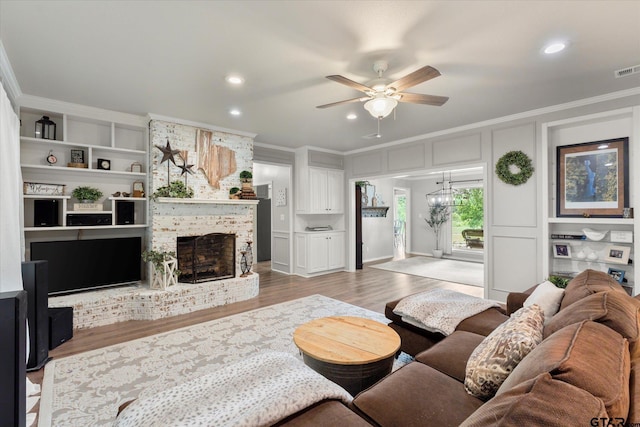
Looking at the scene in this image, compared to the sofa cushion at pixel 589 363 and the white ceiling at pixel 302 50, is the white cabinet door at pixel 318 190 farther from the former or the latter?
the sofa cushion at pixel 589 363

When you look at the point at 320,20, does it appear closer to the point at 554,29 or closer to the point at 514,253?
the point at 554,29

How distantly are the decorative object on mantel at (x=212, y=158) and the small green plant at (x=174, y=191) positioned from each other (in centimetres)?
47

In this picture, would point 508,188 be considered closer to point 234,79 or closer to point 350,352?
point 350,352

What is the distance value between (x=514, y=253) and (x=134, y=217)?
564 centimetres

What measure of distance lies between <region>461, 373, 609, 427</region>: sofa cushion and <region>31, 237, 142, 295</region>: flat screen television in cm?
458

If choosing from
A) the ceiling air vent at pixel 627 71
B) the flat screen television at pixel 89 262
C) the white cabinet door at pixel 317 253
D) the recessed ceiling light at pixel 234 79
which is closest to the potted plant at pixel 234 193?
the flat screen television at pixel 89 262

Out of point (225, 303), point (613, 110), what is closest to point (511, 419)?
point (225, 303)

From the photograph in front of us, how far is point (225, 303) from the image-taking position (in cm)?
443

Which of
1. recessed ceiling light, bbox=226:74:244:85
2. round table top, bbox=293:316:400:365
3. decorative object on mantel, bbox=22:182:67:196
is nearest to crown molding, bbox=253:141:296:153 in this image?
recessed ceiling light, bbox=226:74:244:85

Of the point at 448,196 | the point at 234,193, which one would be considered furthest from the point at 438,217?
the point at 234,193

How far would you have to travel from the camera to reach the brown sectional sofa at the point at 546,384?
2.37 ft

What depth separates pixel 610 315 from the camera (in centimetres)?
121

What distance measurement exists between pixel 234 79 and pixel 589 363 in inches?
130

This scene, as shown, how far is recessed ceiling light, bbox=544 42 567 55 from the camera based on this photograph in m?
2.44
